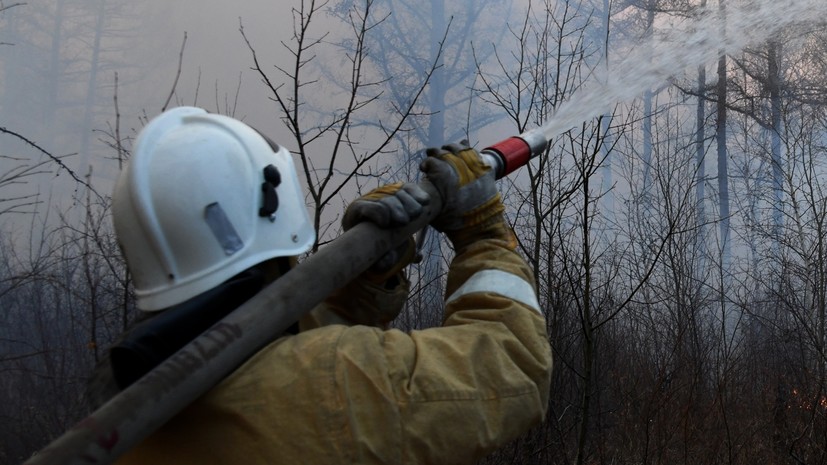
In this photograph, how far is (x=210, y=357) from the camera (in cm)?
123

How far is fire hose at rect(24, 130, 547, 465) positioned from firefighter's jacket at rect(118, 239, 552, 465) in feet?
0.17

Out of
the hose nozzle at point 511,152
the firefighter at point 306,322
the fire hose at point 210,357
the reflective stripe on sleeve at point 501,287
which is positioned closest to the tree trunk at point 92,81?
the hose nozzle at point 511,152

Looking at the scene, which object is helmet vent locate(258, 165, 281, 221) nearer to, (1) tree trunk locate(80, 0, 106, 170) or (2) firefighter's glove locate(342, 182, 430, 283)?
(2) firefighter's glove locate(342, 182, 430, 283)

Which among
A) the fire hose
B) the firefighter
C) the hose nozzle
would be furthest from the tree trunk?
the fire hose

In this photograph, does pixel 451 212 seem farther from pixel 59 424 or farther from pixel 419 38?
pixel 419 38

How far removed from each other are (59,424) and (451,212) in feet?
14.0

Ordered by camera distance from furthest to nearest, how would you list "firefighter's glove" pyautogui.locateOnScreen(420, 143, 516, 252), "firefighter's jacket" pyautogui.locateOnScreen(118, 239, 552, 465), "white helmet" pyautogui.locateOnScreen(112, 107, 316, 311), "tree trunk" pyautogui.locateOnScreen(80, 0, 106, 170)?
"tree trunk" pyautogui.locateOnScreen(80, 0, 106, 170), "firefighter's glove" pyautogui.locateOnScreen(420, 143, 516, 252), "white helmet" pyautogui.locateOnScreen(112, 107, 316, 311), "firefighter's jacket" pyautogui.locateOnScreen(118, 239, 552, 465)

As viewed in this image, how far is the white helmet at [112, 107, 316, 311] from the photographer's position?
1488 millimetres

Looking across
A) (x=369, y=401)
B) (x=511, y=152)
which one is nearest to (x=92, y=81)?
(x=511, y=152)

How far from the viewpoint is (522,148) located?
6.61ft

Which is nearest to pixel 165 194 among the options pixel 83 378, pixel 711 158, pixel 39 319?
pixel 83 378

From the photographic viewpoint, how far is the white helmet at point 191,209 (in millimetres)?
1488

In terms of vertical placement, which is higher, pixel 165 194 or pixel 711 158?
pixel 711 158

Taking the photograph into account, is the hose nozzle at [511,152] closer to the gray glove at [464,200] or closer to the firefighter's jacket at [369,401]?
the gray glove at [464,200]
